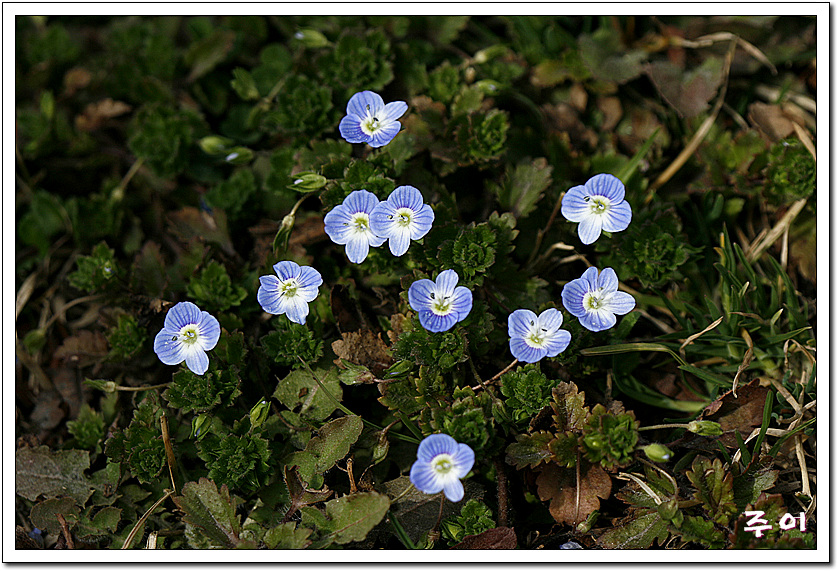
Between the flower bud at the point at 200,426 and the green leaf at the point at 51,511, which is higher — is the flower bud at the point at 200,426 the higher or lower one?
the higher one

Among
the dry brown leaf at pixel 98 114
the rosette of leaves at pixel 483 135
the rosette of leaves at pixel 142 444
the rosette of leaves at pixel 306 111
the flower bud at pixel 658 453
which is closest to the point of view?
the flower bud at pixel 658 453

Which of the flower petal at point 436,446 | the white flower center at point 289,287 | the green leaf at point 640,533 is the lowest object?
the green leaf at point 640,533

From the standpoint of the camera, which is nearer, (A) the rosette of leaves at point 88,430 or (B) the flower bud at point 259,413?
(B) the flower bud at point 259,413

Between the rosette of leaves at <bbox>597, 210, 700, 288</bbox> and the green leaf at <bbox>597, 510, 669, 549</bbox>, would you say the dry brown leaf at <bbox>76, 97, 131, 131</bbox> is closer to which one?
the rosette of leaves at <bbox>597, 210, 700, 288</bbox>

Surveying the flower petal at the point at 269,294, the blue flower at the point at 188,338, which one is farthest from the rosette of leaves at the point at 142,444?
the flower petal at the point at 269,294

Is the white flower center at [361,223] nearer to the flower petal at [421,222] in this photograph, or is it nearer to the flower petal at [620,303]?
the flower petal at [421,222]

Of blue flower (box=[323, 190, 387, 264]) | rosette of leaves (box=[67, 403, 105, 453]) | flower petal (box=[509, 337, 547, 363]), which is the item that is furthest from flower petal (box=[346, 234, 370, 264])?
rosette of leaves (box=[67, 403, 105, 453])

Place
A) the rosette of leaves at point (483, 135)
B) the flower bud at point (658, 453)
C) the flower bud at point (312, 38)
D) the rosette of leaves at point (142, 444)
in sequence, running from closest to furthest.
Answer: the flower bud at point (658, 453) → the rosette of leaves at point (142, 444) → the rosette of leaves at point (483, 135) → the flower bud at point (312, 38)
